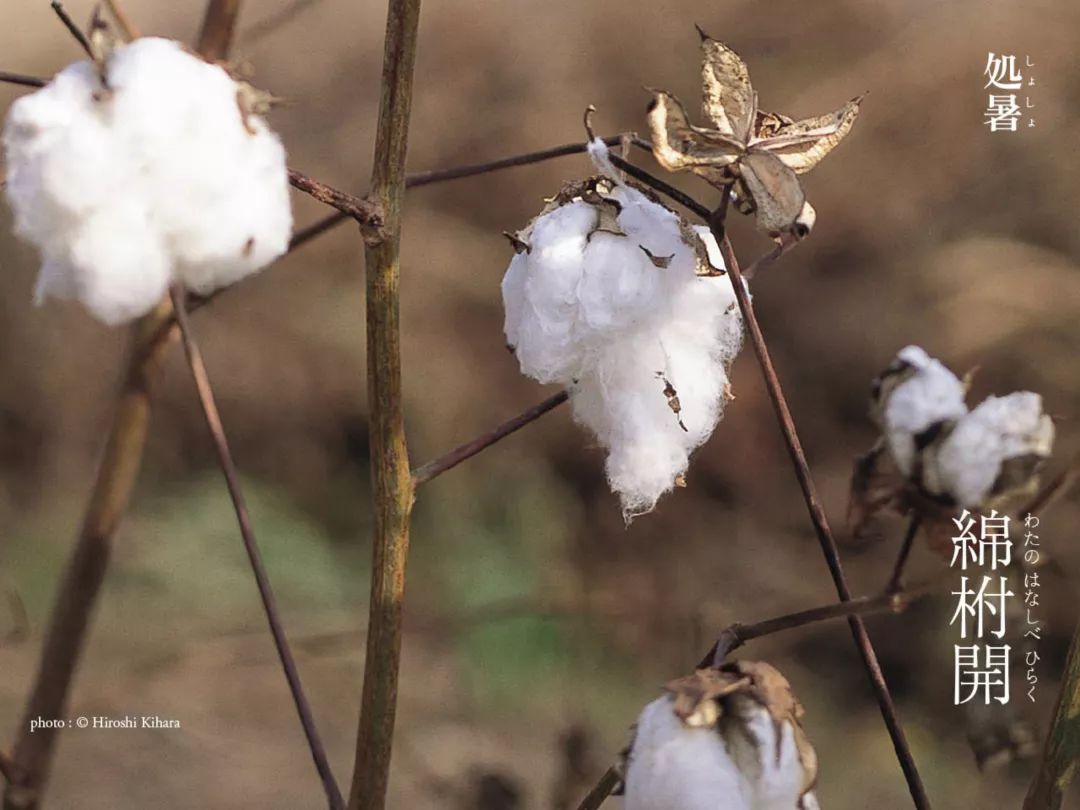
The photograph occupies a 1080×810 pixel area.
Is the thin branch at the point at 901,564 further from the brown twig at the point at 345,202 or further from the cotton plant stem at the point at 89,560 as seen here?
the cotton plant stem at the point at 89,560

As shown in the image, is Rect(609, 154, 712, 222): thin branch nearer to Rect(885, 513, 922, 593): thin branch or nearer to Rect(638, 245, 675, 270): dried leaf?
Rect(638, 245, 675, 270): dried leaf

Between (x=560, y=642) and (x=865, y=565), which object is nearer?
(x=560, y=642)

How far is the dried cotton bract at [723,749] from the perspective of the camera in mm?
A: 644

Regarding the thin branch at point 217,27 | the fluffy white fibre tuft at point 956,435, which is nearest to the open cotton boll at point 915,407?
the fluffy white fibre tuft at point 956,435

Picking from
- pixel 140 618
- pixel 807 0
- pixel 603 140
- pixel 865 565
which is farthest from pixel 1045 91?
pixel 603 140

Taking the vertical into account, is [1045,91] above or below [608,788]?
above

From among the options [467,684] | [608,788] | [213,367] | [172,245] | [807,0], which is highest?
[807,0]

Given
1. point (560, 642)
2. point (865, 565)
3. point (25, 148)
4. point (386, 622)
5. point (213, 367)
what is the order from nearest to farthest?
1. point (25, 148)
2. point (386, 622)
3. point (560, 642)
4. point (865, 565)
5. point (213, 367)

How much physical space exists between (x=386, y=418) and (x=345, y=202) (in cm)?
15

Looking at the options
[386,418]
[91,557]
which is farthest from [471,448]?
[91,557]

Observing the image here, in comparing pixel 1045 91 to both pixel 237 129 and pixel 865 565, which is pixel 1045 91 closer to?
pixel 865 565

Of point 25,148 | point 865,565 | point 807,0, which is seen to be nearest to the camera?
point 25,148

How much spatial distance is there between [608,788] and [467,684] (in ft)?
6.40

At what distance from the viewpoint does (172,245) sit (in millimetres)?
711
